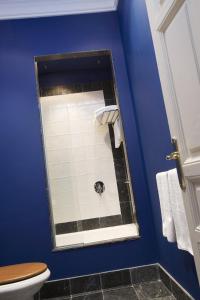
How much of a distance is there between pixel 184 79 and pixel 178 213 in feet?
2.39

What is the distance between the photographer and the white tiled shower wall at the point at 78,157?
2.81 meters

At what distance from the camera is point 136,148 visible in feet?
7.70

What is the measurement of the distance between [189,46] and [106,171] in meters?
2.20

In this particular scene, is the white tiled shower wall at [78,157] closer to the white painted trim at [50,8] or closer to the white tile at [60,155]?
the white tile at [60,155]

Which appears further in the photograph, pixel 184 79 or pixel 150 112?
pixel 150 112

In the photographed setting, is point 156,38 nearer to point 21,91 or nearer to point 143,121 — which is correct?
point 143,121

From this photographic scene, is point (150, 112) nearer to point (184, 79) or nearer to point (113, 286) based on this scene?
point (184, 79)

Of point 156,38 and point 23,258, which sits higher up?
point 156,38

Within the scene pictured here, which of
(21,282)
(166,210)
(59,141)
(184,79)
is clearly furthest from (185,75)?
(59,141)

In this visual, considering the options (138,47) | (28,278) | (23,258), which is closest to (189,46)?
(138,47)

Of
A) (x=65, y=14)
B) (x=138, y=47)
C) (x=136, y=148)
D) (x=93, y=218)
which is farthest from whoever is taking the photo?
(x=93, y=218)

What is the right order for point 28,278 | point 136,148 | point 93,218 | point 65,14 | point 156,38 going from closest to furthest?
point 156,38
point 28,278
point 136,148
point 65,14
point 93,218

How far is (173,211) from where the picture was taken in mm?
1426

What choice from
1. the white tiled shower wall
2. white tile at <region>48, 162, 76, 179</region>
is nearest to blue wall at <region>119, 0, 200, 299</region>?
the white tiled shower wall
